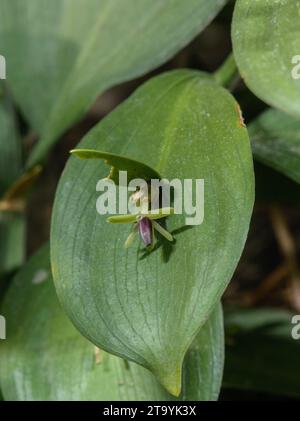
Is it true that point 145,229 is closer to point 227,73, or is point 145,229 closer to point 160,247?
point 160,247

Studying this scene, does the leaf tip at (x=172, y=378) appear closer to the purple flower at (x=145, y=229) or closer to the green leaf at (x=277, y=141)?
the purple flower at (x=145, y=229)

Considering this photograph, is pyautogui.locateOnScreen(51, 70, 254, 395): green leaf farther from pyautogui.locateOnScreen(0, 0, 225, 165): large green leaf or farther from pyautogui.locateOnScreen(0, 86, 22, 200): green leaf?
pyautogui.locateOnScreen(0, 86, 22, 200): green leaf

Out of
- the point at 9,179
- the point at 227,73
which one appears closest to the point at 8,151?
the point at 9,179

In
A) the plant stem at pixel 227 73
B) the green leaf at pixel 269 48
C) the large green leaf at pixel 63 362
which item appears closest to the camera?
the green leaf at pixel 269 48

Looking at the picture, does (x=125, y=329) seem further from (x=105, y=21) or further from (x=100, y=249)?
(x=105, y=21)

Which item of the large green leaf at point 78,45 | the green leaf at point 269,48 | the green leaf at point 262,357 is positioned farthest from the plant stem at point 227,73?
the green leaf at point 262,357

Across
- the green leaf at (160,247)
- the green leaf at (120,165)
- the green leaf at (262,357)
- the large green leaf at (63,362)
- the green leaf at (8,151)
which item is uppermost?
the green leaf at (120,165)
